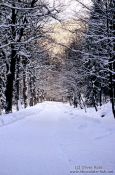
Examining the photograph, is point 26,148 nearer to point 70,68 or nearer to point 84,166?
point 84,166

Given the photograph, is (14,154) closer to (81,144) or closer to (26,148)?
(26,148)

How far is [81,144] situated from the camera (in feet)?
37.0

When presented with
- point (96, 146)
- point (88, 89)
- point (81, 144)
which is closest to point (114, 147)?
point (96, 146)

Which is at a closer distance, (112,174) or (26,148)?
(112,174)

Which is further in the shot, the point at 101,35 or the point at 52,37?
the point at 52,37

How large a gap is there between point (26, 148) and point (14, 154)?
1.17 metres

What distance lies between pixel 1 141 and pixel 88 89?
37933mm

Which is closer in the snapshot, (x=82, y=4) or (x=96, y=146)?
(x=96, y=146)

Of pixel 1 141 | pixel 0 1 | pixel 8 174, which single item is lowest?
pixel 1 141

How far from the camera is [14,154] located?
9.22 m

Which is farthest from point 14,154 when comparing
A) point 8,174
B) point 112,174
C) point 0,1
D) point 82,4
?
point 82,4

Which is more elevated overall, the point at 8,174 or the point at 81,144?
the point at 8,174

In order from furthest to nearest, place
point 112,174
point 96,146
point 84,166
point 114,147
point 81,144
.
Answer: point 81,144 → point 96,146 → point 114,147 → point 84,166 → point 112,174

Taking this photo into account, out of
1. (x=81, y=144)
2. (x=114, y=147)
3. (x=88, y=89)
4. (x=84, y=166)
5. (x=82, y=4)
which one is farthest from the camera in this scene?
(x=88, y=89)
